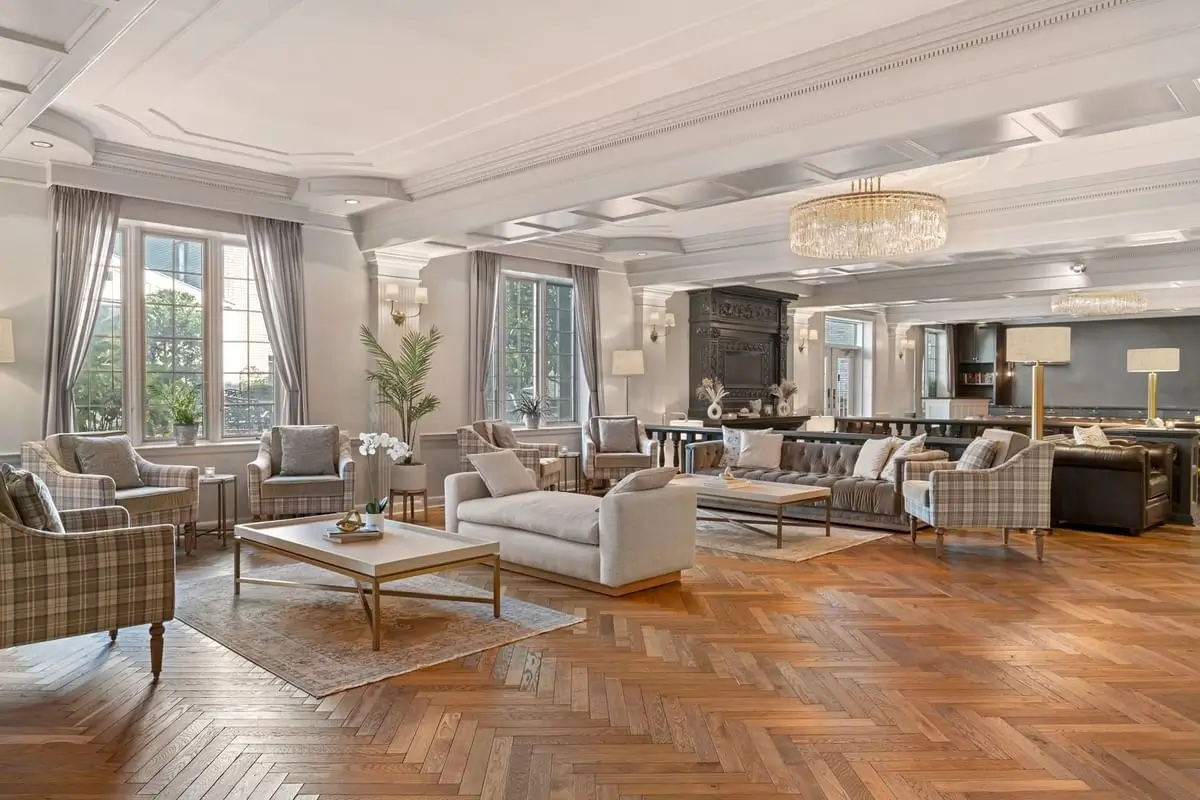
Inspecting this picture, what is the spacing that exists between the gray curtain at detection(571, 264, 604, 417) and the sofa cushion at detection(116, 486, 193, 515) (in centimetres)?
485

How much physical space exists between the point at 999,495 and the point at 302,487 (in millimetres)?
5076

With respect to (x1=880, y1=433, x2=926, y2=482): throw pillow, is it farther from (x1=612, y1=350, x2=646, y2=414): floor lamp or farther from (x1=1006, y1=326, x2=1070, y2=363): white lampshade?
(x1=612, y1=350, x2=646, y2=414): floor lamp

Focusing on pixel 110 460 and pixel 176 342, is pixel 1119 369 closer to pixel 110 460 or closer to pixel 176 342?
pixel 176 342

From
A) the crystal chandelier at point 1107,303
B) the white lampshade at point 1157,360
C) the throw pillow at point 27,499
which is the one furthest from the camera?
the crystal chandelier at point 1107,303

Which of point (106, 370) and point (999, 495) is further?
point (106, 370)

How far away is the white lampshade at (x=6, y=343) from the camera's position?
5488 mm

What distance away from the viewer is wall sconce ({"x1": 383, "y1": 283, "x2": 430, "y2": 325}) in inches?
309

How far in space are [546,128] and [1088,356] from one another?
12.4 m

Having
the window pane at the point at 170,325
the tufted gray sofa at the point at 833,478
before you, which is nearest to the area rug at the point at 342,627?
the window pane at the point at 170,325

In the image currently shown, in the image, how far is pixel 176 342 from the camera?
6910 millimetres

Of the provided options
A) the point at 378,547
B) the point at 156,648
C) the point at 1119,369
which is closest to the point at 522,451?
the point at 378,547

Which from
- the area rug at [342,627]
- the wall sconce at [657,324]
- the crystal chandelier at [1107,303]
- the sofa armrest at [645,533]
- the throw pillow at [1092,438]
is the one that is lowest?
the area rug at [342,627]

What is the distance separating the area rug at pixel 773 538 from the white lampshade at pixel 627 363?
274 cm

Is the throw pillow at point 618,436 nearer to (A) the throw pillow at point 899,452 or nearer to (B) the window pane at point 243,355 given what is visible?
(A) the throw pillow at point 899,452
